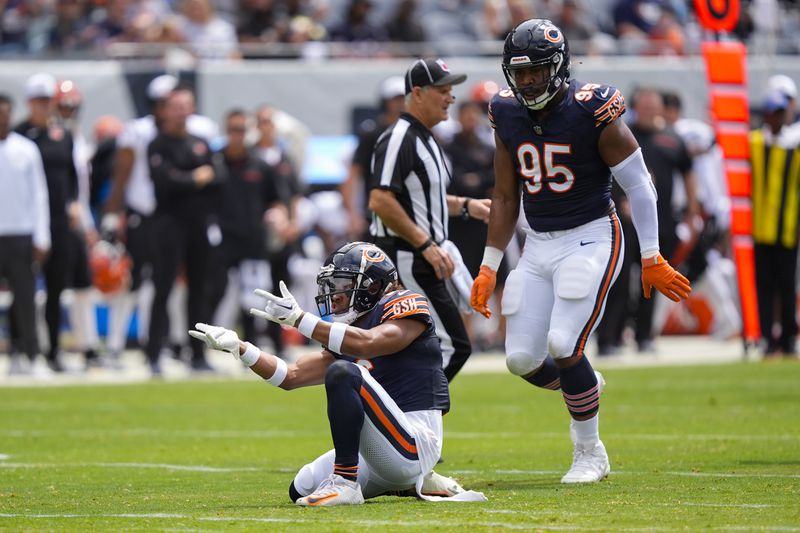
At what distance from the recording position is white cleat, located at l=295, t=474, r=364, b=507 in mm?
6039

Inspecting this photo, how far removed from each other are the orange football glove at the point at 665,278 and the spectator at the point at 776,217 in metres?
7.64

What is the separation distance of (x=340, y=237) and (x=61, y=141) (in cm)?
440

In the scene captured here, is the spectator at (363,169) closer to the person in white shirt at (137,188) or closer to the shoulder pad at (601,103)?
the person in white shirt at (137,188)

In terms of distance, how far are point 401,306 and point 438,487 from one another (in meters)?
0.79

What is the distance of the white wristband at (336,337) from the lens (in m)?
6.09

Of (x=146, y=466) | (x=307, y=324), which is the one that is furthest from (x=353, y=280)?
(x=146, y=466)

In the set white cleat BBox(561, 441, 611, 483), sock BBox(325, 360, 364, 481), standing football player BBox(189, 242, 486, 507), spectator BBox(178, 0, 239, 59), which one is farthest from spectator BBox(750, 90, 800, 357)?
sock BBox(325, 360, 364, 481)

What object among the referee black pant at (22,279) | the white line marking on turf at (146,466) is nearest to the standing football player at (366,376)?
the white line marking on turf at (146,466)

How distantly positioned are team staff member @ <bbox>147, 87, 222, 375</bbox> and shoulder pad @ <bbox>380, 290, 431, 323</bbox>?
7765mm

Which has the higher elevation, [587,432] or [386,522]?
[386,522]

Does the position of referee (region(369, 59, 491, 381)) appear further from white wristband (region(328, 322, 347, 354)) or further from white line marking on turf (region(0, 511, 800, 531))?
white line marking on turf (region(0, 511, 800, 531))

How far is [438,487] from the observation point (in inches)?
251

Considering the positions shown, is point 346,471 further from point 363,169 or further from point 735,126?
point 735,126

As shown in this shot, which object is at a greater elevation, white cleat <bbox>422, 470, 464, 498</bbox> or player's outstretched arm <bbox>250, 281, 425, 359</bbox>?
player's outstretched arm <bbox>250, 281, 425, 359</bbox>
